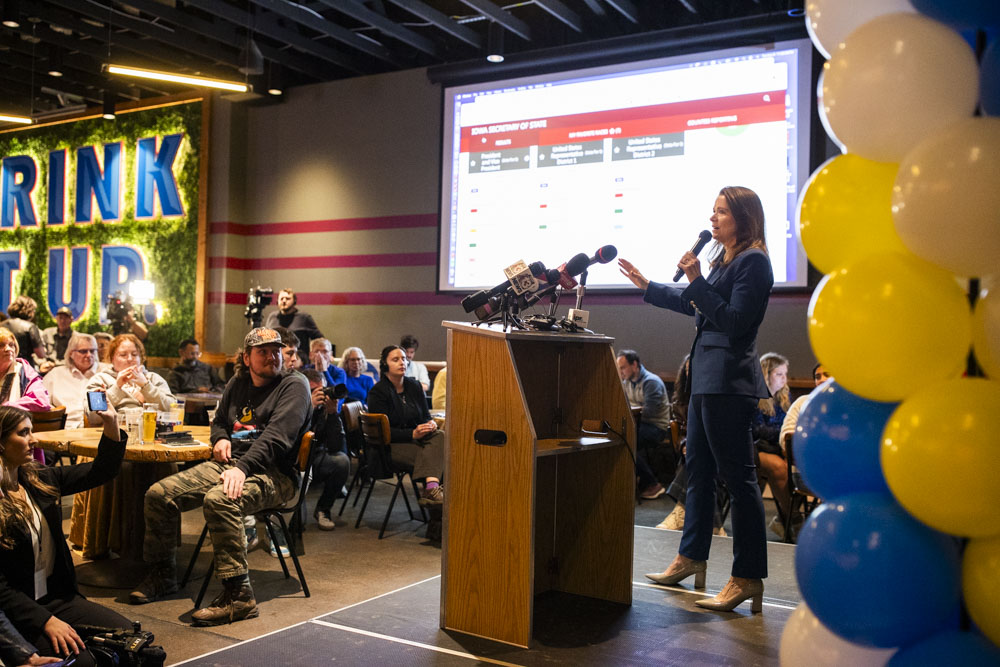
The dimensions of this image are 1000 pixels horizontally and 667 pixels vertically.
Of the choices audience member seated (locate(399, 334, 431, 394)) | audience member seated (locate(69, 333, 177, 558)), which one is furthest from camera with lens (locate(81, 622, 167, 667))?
audience member seated (locate(399, 334, 431, 394))

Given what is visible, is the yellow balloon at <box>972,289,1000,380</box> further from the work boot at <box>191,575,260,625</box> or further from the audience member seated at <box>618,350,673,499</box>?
the audience member seated at <box>618,350,673,499</box>

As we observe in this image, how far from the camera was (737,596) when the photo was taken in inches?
134

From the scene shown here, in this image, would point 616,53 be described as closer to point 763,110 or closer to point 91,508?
point 763,110

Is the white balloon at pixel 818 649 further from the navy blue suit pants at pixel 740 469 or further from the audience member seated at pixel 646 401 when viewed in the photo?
the audience member seated at pixel 646 401

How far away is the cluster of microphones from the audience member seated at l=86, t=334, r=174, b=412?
2.22 meters

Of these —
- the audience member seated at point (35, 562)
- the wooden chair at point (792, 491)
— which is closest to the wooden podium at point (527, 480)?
the audience member seated at point (35, 562)

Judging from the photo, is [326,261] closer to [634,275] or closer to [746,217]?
[634,275]

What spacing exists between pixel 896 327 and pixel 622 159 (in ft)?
21.0

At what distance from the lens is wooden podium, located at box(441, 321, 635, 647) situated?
3043 mm

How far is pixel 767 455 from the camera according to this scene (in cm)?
557

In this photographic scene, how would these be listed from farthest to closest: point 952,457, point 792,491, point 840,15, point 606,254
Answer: point 792,491
point 606,254
point 840,15
point 952,457

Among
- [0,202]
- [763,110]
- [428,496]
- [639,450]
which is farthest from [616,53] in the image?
[0,202]

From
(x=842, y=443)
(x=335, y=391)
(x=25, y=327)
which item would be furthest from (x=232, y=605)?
(x=25, y=327)

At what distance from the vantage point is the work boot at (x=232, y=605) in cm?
344
